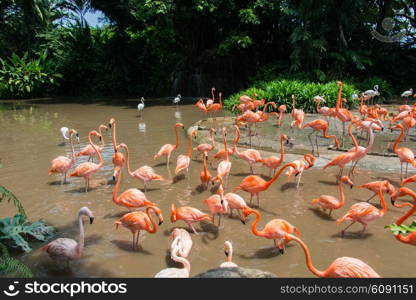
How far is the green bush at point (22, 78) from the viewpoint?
2095 cm

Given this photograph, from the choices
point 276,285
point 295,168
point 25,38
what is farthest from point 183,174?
point 25,38

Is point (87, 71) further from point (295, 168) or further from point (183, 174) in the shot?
point (295, 168)

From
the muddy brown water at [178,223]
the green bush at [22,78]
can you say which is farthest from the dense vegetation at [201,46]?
the muddy brown water at [178,223]

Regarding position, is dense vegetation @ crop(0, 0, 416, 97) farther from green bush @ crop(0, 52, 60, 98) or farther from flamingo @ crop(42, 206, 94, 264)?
flamingo @ crop(42, 206, 94, 264)

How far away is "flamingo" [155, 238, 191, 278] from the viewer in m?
2.98

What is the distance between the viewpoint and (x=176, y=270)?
3086 mm

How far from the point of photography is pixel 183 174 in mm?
6828

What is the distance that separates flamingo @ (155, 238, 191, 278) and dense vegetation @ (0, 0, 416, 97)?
1318cm

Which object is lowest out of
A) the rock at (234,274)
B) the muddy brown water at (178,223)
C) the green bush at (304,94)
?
the muddy brown water at (178,223)

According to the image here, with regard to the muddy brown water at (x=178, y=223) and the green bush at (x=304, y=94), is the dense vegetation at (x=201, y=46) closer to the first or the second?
the green bush at (x=304, y=94)

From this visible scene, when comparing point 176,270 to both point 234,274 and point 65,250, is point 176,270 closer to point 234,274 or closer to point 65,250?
point 234,274

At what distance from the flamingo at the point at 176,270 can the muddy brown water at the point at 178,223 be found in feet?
0.97

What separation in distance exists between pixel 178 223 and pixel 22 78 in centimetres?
2008

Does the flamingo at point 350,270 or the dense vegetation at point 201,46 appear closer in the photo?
the flamingo at point 350,270
